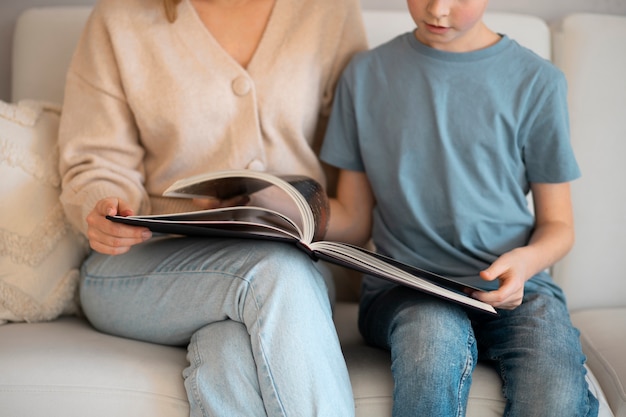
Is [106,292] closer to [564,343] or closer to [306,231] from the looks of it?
[306,231]

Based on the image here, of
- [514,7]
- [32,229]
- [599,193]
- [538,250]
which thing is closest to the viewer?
[538,250]

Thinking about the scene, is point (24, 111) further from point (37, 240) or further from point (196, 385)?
point (196, 385)

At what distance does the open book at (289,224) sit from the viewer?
1.02 m

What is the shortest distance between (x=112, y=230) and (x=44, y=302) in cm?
30

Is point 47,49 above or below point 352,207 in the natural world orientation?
above

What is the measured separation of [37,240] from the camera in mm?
1342

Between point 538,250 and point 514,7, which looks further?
point 514,7

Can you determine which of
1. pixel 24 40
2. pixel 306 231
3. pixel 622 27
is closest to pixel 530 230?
pixel 306 231

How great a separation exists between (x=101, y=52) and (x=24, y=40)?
14.3 inches

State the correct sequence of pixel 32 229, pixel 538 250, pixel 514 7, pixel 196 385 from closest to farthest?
pixel 196 385 → pixel 538 250 → pixel 32 229 → pixel 514 7

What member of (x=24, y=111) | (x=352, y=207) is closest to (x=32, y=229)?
(x=24, y=111)

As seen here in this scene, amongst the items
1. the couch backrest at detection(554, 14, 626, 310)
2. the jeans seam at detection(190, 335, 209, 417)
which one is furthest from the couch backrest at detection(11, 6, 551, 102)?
the jeans seam at detection(190, 335, 209, 417)

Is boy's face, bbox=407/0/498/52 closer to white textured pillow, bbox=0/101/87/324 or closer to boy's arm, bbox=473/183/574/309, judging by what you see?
boy's arm, bbox=473/183/574/309

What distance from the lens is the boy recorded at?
118cm
